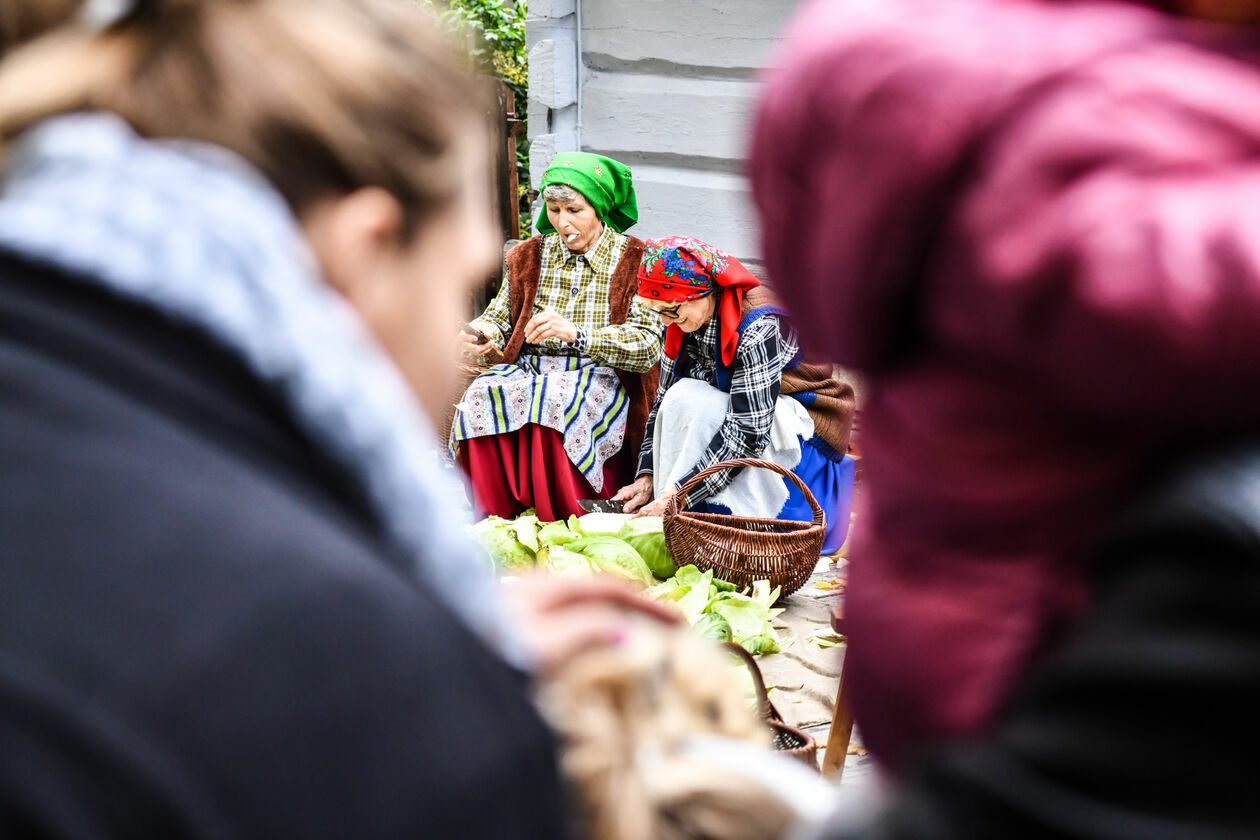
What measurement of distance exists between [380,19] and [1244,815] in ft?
2.22

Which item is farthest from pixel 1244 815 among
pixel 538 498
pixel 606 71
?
pixel 606 71

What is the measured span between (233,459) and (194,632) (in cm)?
11

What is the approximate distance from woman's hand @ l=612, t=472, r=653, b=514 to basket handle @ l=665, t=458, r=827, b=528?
0.45m

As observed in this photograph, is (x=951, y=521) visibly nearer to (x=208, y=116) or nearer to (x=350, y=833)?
(x=350, y=833)

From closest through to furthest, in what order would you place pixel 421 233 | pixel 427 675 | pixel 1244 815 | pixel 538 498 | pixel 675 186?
pixel 1244 815 < pixel 427 675 < pixel 421 233 < pixel 538 498 < pixel 675 186

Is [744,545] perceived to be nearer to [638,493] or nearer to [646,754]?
[638,493]

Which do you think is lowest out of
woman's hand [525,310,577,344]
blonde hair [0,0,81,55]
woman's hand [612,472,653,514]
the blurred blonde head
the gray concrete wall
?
woman's hand [612,472,653,514]

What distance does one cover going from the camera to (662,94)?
525 cm

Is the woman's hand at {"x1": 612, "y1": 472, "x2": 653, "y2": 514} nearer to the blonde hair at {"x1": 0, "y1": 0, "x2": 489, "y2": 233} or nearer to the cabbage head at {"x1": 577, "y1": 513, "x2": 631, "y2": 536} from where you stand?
the cabbage head at {"x1": 577, "y1": 513, "x2": 631, "y2": 536}

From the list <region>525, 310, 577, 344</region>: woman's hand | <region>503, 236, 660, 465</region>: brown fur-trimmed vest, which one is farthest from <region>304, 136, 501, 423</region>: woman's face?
<region>503, 236, 660, 465</region>: brown fur-trimmed vest

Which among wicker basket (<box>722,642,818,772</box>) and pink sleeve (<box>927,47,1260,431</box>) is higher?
pink sleeve (<box>927,47,1260,431</box>)

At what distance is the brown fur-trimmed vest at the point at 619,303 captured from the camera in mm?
4762

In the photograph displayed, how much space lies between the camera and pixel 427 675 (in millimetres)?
602

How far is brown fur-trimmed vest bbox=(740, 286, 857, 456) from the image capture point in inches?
168
